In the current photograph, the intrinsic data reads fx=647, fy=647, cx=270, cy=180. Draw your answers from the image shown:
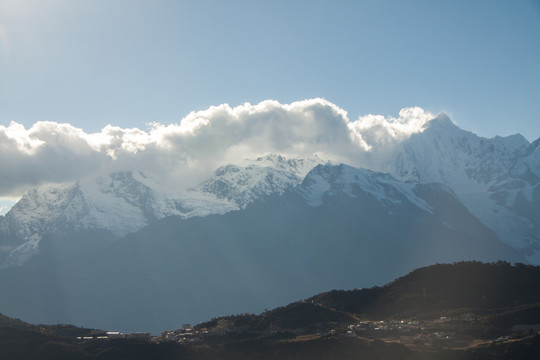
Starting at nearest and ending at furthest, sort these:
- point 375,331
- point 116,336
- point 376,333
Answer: point 376,333 → point 375,331 → point 116,336

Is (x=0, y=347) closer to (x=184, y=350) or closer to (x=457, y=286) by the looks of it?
(x=184, y=350)

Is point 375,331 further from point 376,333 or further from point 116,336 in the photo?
point 116,336

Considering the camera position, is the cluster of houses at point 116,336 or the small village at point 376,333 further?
the cluster of houses at point 116,336

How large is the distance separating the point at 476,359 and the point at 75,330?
245ft

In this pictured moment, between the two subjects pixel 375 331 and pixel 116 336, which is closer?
pixel 375 331

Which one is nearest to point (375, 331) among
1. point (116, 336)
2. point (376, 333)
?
point (376, 333)

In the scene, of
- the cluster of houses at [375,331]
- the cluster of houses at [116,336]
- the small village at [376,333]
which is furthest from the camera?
the cluster of houses at [116,336]

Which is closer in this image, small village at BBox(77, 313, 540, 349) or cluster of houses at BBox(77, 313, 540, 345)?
small village at BBox(77, 313, 540, 349)

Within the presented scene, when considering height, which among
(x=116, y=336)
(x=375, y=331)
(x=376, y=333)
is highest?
(x=116, y=336)

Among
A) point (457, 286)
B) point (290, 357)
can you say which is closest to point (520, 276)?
point (457, 286)

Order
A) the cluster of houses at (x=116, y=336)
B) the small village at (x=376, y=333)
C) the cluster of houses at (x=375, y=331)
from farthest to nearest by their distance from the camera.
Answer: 1. the cluster of houses at (x=116, y=336)
2. the cluster of houses at (x=375, y=331)
3. the small village at (x=376, y=333)

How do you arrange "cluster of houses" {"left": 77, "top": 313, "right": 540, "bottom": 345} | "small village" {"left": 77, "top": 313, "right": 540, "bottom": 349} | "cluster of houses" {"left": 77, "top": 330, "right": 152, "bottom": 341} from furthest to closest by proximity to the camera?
"cluster of houses" {"left": 77, "top": 330, "right": 152, "bottom": 341}, "cluster of houses" {"left": 77, "top": 313, "right": 540, "bottom": 345}, "small village" {"left": 77, "top": 313, "right": 540, "bottom": 349}

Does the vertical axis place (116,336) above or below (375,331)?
above

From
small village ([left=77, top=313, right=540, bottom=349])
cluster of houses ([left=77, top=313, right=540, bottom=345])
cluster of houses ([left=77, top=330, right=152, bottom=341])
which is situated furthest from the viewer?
cluster of houses ([left=77, top=330, right=152, bottom=341])
